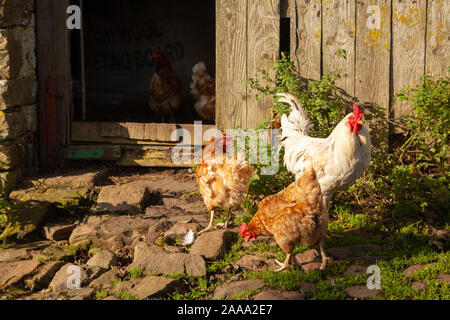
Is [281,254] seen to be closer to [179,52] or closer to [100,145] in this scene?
[100,145]

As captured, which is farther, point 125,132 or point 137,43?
point 137,43

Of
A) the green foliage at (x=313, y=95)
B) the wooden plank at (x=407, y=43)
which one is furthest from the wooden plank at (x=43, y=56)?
the wooden plank at (x=407, y=43)

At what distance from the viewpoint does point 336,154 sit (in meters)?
4.80

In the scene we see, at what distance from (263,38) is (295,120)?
1434 mm

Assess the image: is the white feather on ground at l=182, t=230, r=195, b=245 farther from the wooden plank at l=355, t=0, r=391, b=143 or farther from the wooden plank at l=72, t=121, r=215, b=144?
the wooden plank at l=355, t=0, r=391, b=143

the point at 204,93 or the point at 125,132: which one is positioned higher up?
the point at 204,93

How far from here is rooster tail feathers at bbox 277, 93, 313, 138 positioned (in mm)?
5484

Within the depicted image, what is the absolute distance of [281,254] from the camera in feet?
15.6

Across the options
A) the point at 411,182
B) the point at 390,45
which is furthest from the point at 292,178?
the point at 390,45

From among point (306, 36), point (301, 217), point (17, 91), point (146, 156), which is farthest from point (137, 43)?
point (301, 217)

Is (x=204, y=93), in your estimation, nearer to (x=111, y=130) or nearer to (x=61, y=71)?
(x=111, y=130)

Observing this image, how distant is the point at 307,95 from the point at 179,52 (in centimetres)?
556

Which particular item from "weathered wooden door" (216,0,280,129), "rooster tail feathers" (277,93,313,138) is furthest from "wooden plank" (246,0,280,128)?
"rooster tail feathers" (277,93,313,138)
